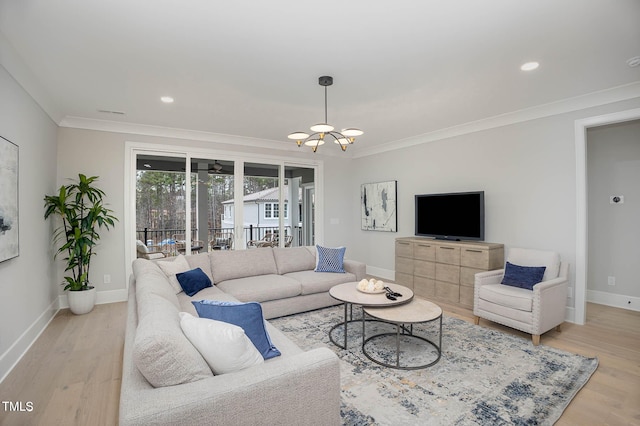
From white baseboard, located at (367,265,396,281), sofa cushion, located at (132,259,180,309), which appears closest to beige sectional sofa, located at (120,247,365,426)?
sofa cushion, located at (132,259,180,309)

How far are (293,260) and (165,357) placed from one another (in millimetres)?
3349

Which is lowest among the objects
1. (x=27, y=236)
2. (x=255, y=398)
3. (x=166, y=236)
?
(x=255, y=398)

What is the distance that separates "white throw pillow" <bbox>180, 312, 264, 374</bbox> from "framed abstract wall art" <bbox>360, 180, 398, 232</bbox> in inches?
190

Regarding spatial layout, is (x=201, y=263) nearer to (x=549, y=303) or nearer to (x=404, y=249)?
(x=404, y=249)

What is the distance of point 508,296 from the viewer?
11.0ft

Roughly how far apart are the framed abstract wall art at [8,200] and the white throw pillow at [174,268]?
1221 millimetres

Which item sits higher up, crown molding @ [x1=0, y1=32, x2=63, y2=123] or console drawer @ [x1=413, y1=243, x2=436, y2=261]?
crown molding @ [x1=0, y1=32, x2=63, y2=123]

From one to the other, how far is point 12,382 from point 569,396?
4184 millimetres

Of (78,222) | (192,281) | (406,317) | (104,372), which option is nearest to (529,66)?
(406,317)

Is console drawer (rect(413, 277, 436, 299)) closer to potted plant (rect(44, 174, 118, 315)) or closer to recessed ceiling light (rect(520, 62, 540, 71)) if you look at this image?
recessed ceiling light (rect(520, 62, 540, 71))

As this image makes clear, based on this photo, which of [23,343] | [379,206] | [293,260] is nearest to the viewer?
[23,343]

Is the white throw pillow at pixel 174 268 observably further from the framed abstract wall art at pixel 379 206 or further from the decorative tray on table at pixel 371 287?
the framed abstract wall art at pixel 379 206

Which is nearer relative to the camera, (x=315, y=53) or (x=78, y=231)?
(x=315, y=53)

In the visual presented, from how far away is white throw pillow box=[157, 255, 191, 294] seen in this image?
3.48 m
